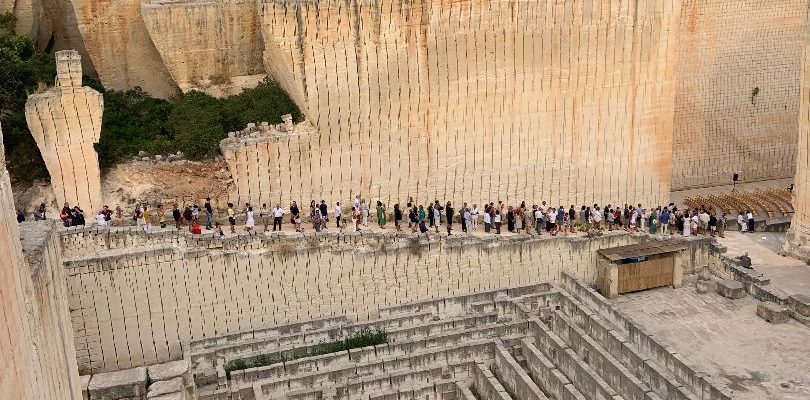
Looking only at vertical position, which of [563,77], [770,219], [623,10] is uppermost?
[623,10]

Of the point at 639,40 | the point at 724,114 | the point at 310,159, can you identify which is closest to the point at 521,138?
the point at 639,40

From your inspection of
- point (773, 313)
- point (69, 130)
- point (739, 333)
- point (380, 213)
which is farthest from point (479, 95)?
point (69, 130)

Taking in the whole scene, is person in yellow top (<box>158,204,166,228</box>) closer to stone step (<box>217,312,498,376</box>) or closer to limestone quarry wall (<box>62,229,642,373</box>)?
limestone quarry wall (<box>62,229,642,373</box>)

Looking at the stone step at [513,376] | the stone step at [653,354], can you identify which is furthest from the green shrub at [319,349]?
the stone step at [653,354]

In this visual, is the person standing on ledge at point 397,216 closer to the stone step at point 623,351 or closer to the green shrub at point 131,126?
the stone step at point 623,351

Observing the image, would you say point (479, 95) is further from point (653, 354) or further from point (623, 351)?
point (653, 354)

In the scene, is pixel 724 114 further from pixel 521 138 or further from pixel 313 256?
pixel 313 256
